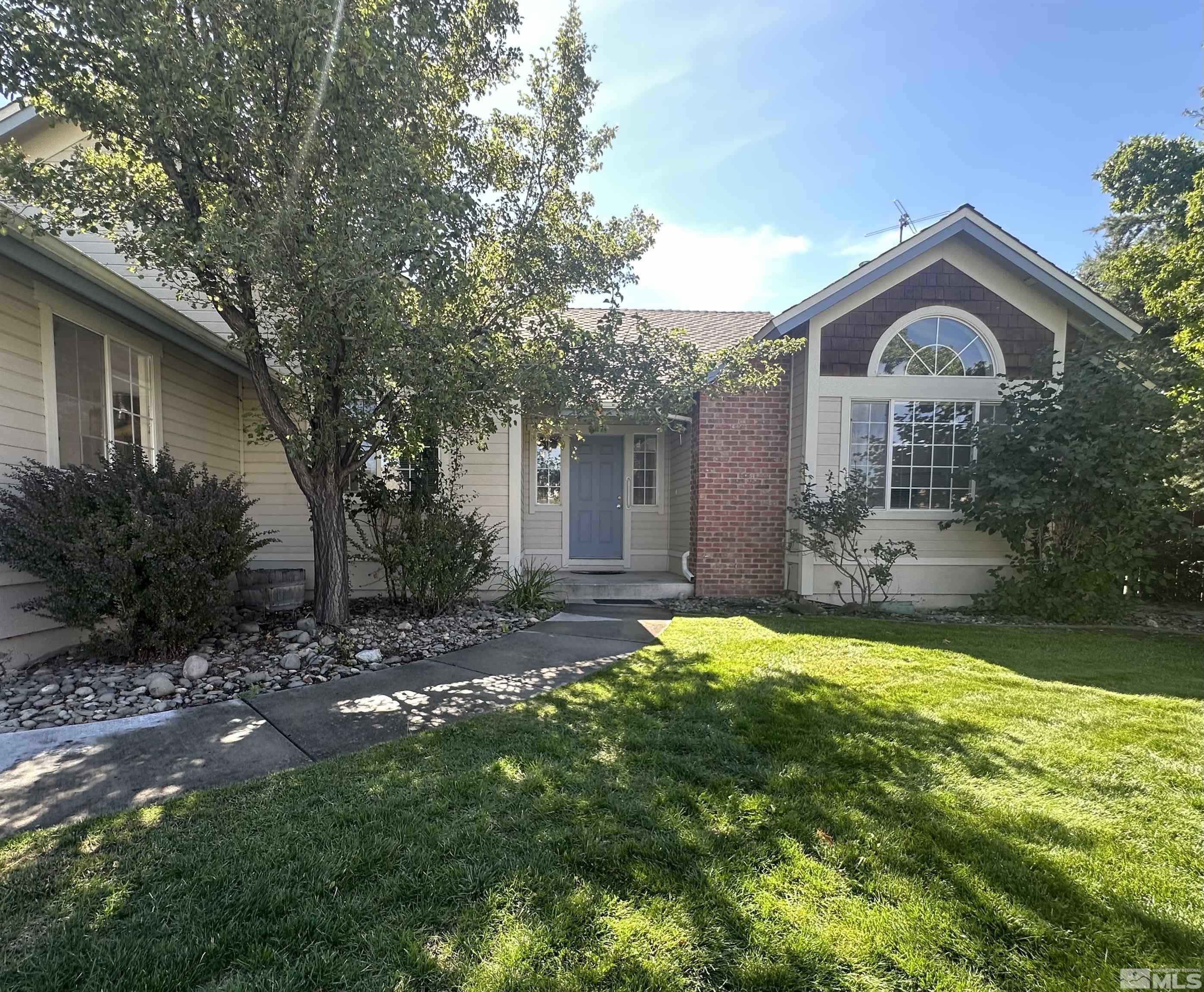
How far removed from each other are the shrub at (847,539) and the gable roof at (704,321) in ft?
10.4

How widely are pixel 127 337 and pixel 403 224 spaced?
3.90m

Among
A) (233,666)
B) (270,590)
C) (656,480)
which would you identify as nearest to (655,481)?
(656,480)

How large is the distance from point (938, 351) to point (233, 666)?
364 inches

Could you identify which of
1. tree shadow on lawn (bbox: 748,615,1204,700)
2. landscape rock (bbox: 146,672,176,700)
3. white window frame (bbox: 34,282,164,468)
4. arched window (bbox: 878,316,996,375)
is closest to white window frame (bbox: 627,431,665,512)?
tree shadow on lawn (bbox: 748,615,1204,700)

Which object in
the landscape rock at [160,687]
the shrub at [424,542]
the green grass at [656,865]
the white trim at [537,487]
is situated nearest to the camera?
the green grass at [656,865]

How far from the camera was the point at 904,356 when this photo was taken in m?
7.92

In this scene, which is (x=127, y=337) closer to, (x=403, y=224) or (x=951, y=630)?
(x=403, y=224)

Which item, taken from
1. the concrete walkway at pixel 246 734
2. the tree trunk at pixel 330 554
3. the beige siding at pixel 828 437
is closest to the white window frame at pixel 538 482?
the beige siding at pixel 828 437

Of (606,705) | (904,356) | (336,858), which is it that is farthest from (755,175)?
(336,858)

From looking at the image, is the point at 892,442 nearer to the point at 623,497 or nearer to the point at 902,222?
the point at 623,497

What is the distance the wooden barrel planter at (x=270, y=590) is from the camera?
21.1 ft

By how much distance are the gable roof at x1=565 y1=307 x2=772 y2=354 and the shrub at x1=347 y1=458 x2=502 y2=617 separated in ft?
14.6

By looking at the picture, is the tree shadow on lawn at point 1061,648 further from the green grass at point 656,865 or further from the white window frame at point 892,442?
the white window frame at point 892,442

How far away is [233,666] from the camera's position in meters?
4.38
